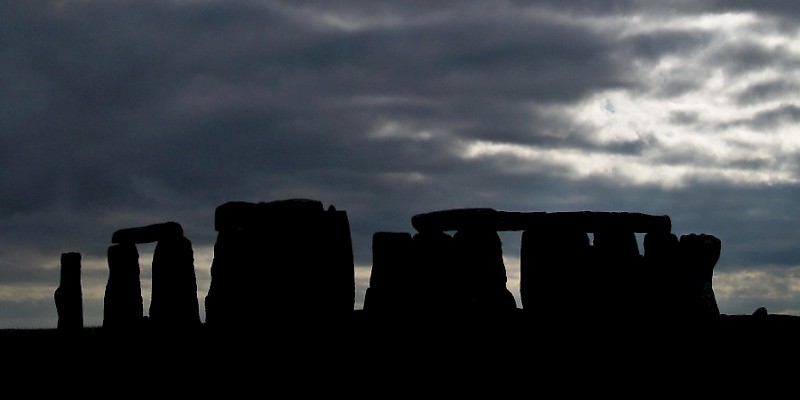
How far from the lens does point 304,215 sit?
1630cm

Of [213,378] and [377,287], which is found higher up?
[377,287]

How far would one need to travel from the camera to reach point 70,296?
76.0 ft

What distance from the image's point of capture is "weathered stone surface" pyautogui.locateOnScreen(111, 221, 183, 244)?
784 inches

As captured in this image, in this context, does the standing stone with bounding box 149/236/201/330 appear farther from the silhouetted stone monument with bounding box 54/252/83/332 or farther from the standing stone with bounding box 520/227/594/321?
the standing stone with bounding box 520/227/594/321

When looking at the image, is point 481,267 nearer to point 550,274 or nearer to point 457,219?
point 457,219

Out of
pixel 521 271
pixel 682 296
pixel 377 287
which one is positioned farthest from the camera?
pixel 682 296

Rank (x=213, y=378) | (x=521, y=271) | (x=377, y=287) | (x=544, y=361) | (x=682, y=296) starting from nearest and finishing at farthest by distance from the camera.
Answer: (x=213, y=378) < (x=544, y=361) < (x=377, y=287) < (x=521, y=271) < (x=682, y=296)

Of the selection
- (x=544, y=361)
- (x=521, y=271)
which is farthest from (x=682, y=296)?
(x=544, y=361)

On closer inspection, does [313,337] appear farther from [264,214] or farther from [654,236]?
[654,236]

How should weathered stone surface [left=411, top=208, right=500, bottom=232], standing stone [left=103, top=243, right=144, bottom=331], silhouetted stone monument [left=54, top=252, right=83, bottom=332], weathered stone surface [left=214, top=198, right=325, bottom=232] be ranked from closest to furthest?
weathered stone surface [left=214, top=198, right=325, bottom=232], weathered stone surface [left=411, top=208, right=500, bottom=232], standing stone [left=103, top=243, right=144, bottom=331], silhouetted stone monument [left=54, top=252, right=83, bottom=332]

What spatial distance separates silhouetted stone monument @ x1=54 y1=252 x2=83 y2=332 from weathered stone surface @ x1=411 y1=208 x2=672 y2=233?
719 centimetres

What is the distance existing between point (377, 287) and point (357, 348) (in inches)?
102

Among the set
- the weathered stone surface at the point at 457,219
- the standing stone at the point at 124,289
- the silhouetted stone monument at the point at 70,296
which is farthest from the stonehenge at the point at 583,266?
the silhouetted stone monument at the point at 70,296

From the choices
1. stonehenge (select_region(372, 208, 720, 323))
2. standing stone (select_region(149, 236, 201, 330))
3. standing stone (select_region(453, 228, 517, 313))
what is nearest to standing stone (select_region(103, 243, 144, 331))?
standing stone (select_region(149, 236, 201, 330))
